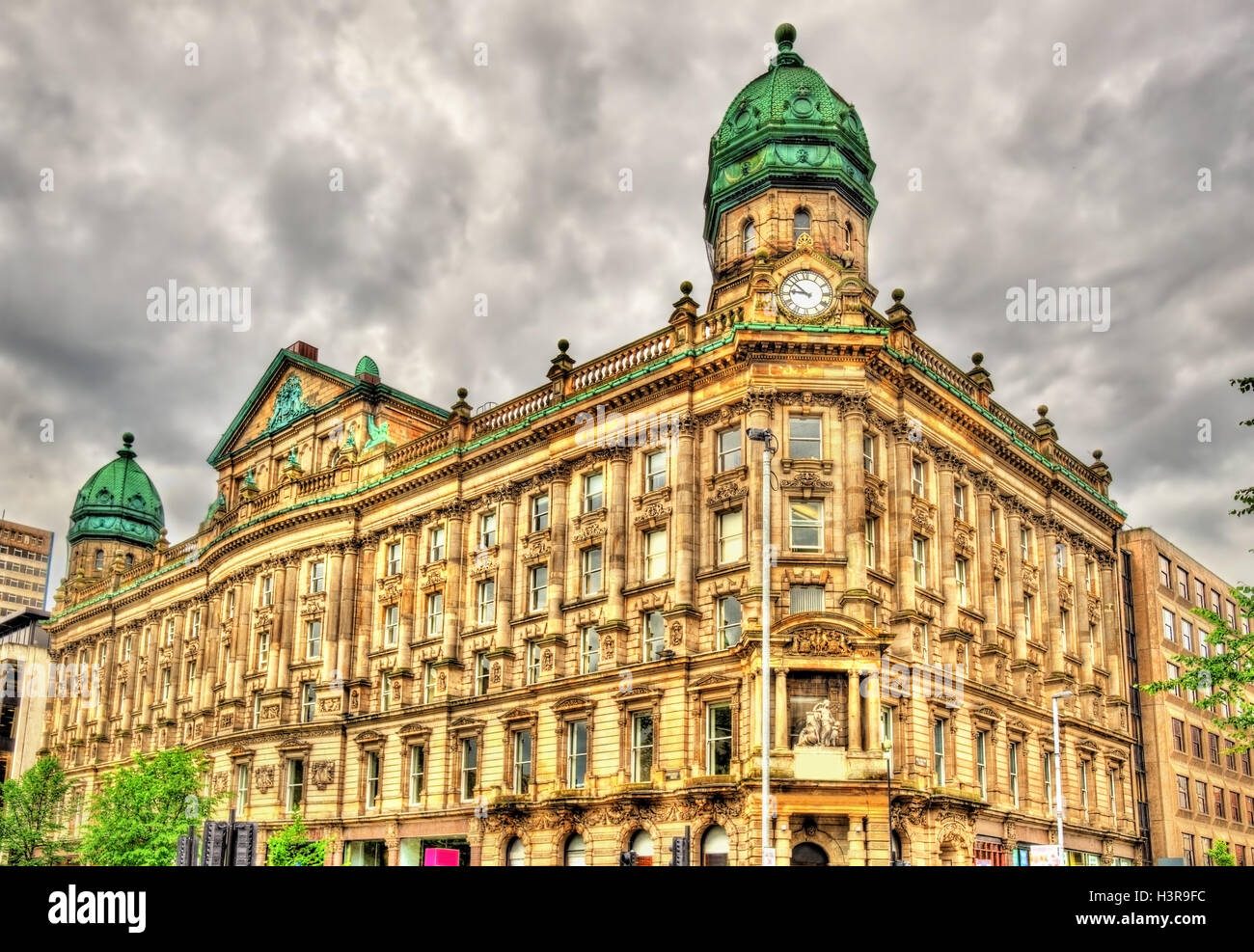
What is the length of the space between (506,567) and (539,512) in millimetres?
3032

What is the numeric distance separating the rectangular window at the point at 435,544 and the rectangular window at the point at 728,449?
18.5m

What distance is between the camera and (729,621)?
1912 inches

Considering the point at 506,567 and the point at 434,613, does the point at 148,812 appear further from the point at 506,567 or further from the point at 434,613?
the point at 506,567

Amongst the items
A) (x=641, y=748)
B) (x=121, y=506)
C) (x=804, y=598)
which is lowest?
(x=641, y=748)

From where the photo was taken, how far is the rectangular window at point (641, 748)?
162 feet

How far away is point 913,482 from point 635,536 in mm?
11985

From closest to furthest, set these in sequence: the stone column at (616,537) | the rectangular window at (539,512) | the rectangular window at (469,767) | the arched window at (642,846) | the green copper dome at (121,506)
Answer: the arched window at (642,846) → the stone column at (616,537) → the rectangular window at (469,767) → the rectangular window at (539,512) → the green copper dome at (121,506)

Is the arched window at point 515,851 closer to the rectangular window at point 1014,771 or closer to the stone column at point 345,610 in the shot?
the stone column at point 345,610

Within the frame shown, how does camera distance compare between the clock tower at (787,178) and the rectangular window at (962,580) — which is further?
the clock tower at (787,178)

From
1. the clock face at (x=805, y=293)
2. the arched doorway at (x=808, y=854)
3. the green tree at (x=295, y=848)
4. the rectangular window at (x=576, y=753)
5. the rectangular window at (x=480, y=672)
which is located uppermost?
the clock face at (x=805, y=293)

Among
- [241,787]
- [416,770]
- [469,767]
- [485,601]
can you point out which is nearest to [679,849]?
[469,767]

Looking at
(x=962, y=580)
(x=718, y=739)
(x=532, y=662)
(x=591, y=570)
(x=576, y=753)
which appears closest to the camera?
(x=718, y=739)

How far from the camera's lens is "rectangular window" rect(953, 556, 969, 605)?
181 ft

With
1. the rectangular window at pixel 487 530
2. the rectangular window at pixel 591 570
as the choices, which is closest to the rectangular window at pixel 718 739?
the rectangular window at pixel 591 570
